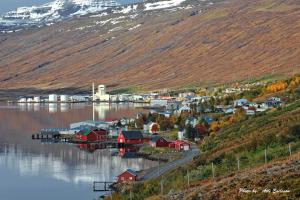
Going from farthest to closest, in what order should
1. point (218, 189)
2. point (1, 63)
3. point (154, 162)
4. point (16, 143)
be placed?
point (1, 63), point (16, 143), point (154, 162), point (218, 189)

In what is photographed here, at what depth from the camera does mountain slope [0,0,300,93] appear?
122 meters

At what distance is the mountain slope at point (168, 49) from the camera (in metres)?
122

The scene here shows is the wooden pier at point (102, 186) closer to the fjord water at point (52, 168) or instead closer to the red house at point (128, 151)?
the fjord water at point (52, 168)

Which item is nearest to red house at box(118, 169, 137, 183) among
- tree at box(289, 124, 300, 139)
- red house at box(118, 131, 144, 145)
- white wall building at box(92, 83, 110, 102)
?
tree at box(289, 124, 300, 139)

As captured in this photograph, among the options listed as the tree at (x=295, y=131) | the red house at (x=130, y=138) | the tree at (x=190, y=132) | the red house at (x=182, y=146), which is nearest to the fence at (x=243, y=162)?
the tree at (x=295, y=131)

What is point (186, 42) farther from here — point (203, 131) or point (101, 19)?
point (203, 131)

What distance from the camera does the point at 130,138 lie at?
45.7 meters

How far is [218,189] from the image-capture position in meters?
12.9

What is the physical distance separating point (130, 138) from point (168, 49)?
314 feet

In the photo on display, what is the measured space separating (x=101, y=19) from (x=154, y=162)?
6225 inches

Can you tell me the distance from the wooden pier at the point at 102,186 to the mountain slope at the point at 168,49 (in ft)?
247

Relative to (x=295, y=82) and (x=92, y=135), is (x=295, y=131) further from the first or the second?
(x=295, y=82)

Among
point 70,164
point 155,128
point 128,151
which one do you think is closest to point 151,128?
point 155,128

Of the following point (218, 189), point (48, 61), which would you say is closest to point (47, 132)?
point (218, 189)
